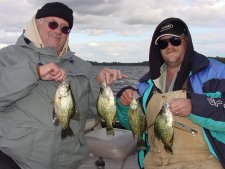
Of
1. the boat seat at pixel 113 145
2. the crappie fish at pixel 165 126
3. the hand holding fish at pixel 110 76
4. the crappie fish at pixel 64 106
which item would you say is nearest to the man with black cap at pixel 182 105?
the crappie fish at pixel 165 126

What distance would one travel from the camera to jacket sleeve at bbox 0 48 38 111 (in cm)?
503

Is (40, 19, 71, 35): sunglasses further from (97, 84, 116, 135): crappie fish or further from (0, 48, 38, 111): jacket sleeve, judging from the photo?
(97, 84, 116, 135): crappie fish

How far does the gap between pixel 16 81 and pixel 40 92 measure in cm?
46

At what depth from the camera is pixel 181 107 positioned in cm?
514

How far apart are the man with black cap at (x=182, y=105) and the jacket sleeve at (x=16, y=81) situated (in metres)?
1.40

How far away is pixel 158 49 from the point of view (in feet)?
21.2

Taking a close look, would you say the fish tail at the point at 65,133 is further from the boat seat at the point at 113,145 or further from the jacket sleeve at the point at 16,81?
the boat seat at the point at 113,145

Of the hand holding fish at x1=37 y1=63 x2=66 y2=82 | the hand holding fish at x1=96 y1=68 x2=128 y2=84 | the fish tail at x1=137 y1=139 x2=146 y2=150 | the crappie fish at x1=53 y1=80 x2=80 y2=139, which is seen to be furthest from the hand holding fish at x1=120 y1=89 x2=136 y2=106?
the hand holding fish at x1=37 y1=63 x2=66 y2=82

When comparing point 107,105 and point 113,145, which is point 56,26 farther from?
point 113,145

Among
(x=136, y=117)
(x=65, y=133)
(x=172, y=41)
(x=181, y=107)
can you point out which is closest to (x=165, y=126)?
(x=181, y=107)

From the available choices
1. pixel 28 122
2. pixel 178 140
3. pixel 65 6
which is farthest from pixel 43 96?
pixel 178 140

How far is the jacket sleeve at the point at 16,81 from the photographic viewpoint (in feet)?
16.5

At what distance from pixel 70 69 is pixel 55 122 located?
0.90 metres

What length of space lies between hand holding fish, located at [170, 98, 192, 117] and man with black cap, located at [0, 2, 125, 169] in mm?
796
